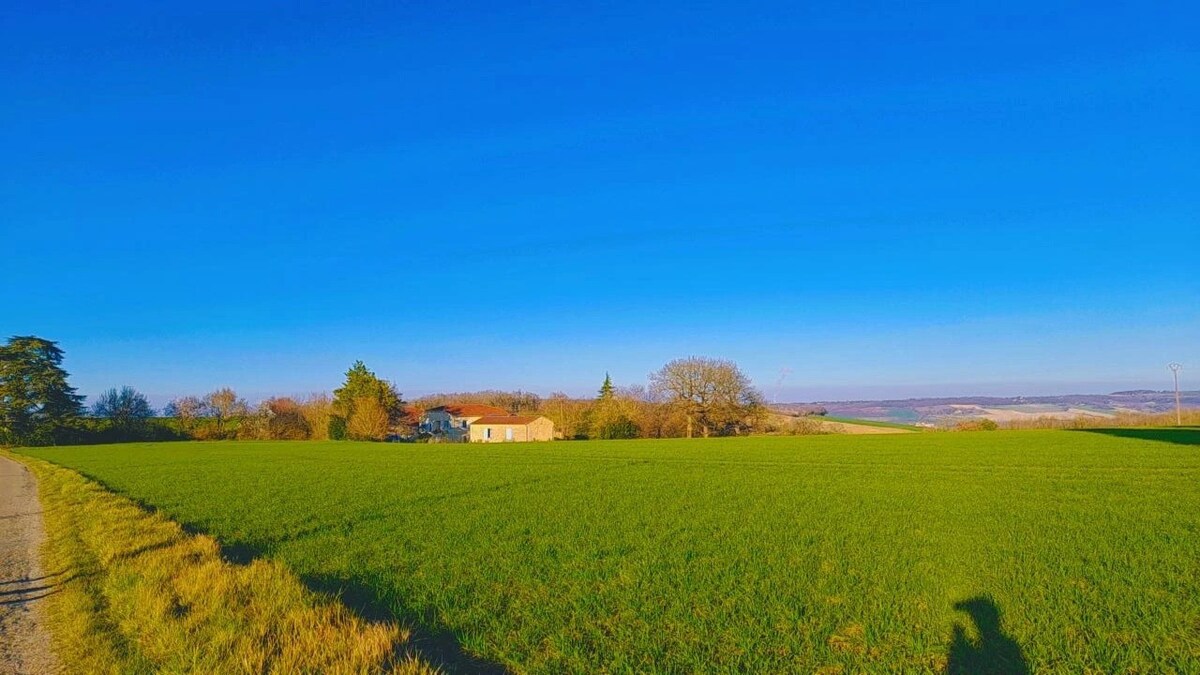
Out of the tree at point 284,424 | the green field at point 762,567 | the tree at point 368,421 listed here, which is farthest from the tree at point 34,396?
the green field at point 762,567

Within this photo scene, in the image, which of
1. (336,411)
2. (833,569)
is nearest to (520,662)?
(833,569)

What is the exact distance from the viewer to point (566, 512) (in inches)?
579

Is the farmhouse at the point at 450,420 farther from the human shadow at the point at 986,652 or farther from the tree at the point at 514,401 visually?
the human shadow at the point at 986,652

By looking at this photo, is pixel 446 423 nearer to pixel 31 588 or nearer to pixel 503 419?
pixel 503 419

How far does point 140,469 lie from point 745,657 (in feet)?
112

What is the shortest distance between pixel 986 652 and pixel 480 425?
91.3 m

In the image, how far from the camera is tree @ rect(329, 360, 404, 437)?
7369 cm

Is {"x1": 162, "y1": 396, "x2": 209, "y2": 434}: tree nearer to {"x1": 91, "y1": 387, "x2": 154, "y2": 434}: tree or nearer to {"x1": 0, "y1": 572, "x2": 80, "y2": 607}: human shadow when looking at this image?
{"x1": 91, "y1": 387, "x2": 154, "y2": 434}: tree

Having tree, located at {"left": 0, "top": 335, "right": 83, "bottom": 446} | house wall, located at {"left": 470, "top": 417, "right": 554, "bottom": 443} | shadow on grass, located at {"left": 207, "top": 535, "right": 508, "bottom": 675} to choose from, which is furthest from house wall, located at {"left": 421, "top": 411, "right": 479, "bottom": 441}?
shadow on grass, located at {"left": 207, "top": 535, "right": 508, "bottom": 675}

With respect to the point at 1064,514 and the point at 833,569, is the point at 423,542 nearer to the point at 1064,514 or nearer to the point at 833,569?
the point at 833,569

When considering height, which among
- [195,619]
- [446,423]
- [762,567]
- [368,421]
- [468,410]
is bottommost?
[762,567]

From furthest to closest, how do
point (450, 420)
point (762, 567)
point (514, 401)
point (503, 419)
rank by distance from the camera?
point (514, 401), point (450, 420), point (503, 419), point (762, 567)

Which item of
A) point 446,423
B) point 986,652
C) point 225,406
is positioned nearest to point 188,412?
point 225,406

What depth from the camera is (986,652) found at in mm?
5336
